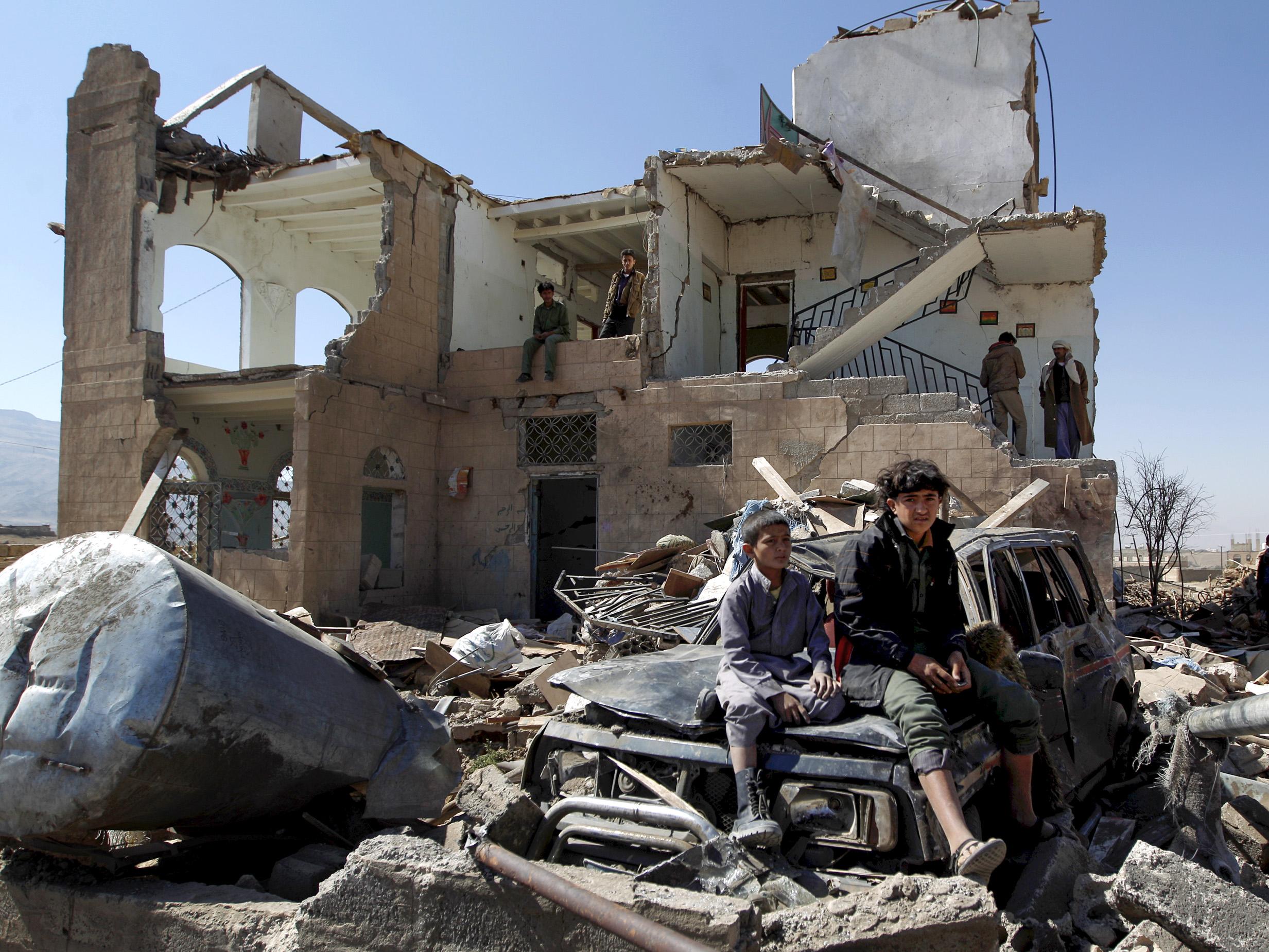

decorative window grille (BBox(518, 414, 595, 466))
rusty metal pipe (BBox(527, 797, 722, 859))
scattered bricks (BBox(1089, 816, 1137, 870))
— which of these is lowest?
scattered bricks (BBox(1089, 816, 1137, 870))

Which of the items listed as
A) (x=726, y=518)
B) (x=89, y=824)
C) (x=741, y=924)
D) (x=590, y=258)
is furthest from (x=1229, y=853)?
(x=590, y=258)

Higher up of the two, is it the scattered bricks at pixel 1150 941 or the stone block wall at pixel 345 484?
the stone block wall at pixel 345 484

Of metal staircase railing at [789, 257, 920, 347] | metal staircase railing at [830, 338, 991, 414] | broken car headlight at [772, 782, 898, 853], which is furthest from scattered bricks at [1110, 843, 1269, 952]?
metal staircase railing at [789, 257, 920, 347]

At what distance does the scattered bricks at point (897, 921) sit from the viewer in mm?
2369

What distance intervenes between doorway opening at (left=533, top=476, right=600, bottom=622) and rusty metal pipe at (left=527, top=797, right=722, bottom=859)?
1033cm

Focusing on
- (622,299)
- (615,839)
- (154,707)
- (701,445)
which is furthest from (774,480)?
(154,707)

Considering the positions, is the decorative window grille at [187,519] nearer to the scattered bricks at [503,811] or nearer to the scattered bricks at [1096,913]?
the scattered bricks at [503,811]

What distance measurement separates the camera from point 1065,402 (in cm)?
1162

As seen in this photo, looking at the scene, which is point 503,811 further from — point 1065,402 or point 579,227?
point 579,227

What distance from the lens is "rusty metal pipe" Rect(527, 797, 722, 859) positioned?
2.95 metres

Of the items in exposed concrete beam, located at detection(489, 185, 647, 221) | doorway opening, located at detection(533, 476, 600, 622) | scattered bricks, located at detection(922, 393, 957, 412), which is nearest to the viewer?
scattered bricks, located at detection(922, 393, 957, 412)

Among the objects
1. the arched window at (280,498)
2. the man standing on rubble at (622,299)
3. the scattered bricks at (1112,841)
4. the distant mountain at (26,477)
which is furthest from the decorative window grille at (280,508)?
the distant mountain at (26,477)

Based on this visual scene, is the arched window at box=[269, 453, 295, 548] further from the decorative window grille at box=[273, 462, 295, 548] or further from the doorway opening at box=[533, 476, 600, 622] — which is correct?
the doorway opening at box=[533, 476, 600, 622]

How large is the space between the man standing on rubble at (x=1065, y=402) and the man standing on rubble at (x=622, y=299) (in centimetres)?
552
